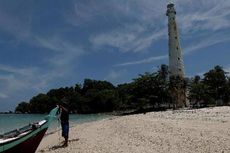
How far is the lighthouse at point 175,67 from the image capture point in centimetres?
6981

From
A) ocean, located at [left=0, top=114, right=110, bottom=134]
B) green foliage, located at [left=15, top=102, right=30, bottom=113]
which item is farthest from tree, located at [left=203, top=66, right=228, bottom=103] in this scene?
green foliage, located at [left=15, top=102, right=30, bottom=113]

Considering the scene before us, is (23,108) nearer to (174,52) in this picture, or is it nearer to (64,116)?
(174,52)

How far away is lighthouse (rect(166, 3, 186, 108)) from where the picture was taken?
69812 millimetres

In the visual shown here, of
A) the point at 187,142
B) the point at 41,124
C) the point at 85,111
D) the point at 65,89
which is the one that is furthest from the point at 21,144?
the point at 65,89

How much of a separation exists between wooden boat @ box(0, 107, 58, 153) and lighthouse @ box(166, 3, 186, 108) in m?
54.9

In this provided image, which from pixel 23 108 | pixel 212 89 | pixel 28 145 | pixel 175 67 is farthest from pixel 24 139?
pixel 23 108

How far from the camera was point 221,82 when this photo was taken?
73.9 meters

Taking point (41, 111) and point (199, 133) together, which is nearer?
point (199, 133)

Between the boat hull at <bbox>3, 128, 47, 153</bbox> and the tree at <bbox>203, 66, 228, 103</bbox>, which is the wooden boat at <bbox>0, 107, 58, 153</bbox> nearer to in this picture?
the boat hull at <bbox>3, 128, 47, 153</bbox>

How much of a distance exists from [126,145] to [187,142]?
2.57m

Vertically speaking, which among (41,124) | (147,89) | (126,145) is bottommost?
(126,145)

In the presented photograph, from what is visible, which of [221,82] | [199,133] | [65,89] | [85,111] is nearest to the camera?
[199,133]

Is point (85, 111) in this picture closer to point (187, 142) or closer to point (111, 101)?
point (111, 101)

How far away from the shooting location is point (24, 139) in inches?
580
